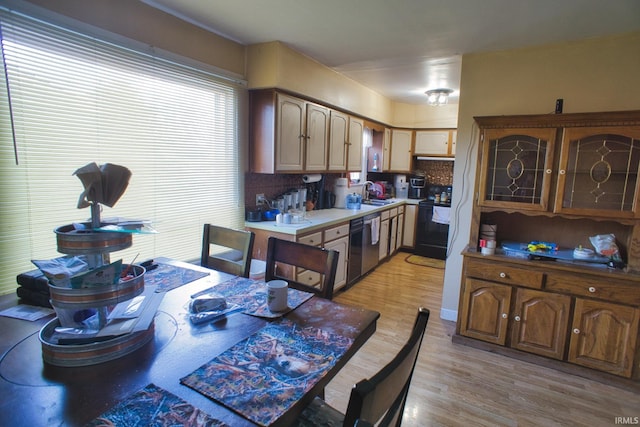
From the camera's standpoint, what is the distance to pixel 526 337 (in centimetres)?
247

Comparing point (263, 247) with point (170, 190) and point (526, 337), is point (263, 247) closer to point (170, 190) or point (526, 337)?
point (170, 190)

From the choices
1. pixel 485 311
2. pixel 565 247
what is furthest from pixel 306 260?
pixel 565 247

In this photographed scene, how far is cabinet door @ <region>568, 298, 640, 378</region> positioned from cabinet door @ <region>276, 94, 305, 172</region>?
242cm

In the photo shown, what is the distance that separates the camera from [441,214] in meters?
4.83

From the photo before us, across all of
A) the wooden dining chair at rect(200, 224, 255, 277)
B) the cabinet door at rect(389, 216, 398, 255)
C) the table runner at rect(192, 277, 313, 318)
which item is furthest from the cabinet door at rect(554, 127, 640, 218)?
the cabinet door at rect(389, 216, 398, 255)

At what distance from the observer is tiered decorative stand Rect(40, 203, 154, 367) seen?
986 mm

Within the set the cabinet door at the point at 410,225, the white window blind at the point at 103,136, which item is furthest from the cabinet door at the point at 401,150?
the white window blind at the point at 103,136

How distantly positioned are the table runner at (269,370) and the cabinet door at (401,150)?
15.1ft

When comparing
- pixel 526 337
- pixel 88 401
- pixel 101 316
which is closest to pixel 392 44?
pixel 526 337

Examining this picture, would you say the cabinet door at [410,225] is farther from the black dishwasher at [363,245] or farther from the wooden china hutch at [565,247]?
the wooden china hutch at [565,247]

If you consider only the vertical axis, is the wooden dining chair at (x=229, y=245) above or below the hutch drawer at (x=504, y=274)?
above

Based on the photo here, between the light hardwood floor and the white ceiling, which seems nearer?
the light hardwood floor

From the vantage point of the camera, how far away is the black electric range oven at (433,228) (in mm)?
4848

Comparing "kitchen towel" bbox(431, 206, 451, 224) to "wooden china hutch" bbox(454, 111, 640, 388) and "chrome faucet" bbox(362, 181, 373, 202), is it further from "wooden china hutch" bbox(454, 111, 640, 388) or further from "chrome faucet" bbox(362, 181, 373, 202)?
"wooden china hutch" bbox(454, 111, 640, 388)
